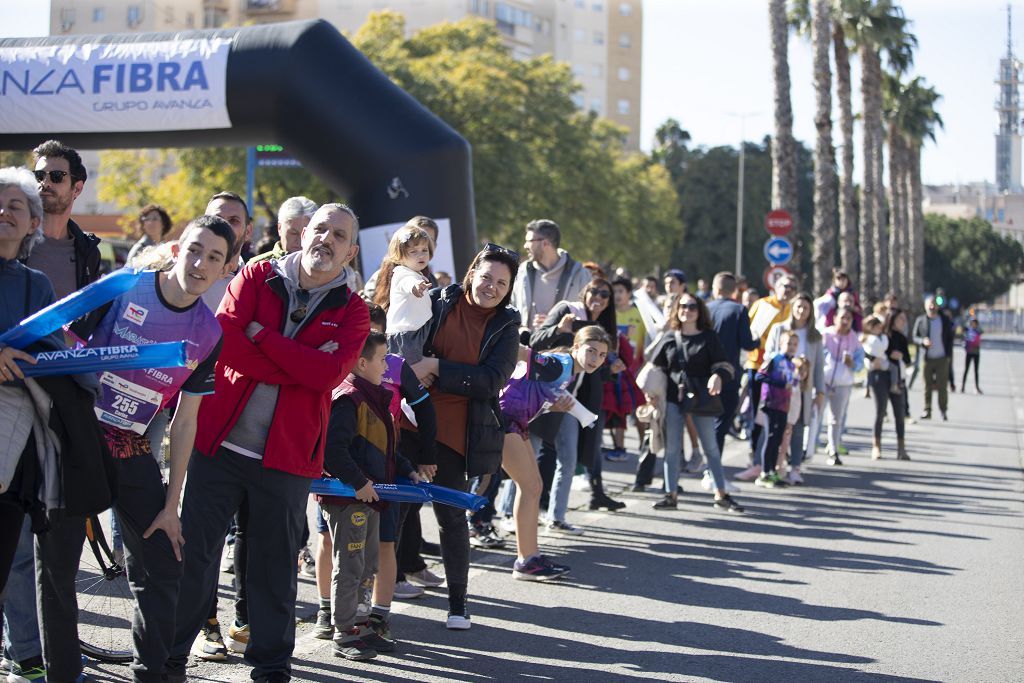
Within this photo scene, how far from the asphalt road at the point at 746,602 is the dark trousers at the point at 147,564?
66 cm

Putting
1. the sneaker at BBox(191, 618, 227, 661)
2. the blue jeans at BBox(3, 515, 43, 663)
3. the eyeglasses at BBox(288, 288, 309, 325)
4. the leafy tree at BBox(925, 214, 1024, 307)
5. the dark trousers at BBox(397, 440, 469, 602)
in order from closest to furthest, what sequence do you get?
the blue jeans at BBox(3, 515, 43, 663) < the eyeglasses at BBox(288, 288, 309, 325) < the sneaker at BBox(191, 618, 227, 661) < the dark trousers at BBox(397, 440, 469, 602) < the leafy tree at BBox(925, 214, 1024, 307)

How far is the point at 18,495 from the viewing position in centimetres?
420

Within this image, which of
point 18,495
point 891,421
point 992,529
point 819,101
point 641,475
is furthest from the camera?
point 819,101

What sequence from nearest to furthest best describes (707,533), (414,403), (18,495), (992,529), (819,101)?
(18,495), (414,403), (707,533), (992,529), (819,101)

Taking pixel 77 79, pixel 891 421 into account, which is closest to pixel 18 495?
pixel 77 79

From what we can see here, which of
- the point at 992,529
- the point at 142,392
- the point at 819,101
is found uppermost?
the point at 819,101

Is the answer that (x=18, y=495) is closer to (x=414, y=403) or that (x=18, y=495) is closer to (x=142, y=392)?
(x=142, y=392)

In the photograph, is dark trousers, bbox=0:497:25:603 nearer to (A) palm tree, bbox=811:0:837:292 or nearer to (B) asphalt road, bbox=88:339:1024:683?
(B) asphalt road, bbox=88:339:1024:683

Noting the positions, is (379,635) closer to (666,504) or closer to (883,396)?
(666,504)

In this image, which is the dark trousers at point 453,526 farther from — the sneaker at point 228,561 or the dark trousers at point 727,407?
the dark trousers at point 727,407

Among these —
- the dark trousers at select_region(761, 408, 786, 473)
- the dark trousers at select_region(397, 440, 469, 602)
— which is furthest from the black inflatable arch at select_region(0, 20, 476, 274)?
the dark trousers at select_region(397, 440, 469, 602)

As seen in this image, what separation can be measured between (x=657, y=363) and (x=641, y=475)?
4.81 ft

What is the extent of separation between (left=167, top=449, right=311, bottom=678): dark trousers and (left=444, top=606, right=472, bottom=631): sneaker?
4.88 ft

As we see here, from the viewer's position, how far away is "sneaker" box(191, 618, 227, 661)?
5.67 meters
